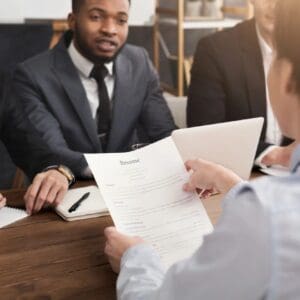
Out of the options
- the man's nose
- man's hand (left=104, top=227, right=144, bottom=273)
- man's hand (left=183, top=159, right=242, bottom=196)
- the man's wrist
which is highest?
the man's nose

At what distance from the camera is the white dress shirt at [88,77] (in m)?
1.93

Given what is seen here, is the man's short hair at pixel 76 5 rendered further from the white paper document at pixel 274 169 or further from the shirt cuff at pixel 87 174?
the white paper document at pixel 274 169

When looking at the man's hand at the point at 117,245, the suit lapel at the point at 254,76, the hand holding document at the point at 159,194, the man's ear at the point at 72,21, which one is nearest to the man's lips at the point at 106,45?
the man's ear at the point at 72,21

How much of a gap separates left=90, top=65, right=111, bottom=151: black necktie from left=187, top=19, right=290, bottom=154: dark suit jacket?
34cm

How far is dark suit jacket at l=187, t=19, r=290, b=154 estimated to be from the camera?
1963 millimetres

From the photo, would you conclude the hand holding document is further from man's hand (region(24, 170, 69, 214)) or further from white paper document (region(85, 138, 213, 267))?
man's hand (region(24, 170, 69, 214))

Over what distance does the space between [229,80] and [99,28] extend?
58 cm

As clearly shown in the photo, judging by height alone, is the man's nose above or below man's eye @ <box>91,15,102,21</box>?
below

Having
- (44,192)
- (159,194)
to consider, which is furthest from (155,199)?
(44,192)

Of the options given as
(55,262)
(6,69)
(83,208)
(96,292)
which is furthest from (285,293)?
(6,69)

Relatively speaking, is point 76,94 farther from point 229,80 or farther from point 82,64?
point 229,80

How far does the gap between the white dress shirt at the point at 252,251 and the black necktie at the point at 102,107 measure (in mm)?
1359

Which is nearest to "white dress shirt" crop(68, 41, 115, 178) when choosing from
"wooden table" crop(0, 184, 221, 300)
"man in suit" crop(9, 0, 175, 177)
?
"man in suit" crop(9, 0, 175, 177)

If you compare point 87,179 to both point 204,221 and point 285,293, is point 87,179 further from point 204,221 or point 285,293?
point 285,293
